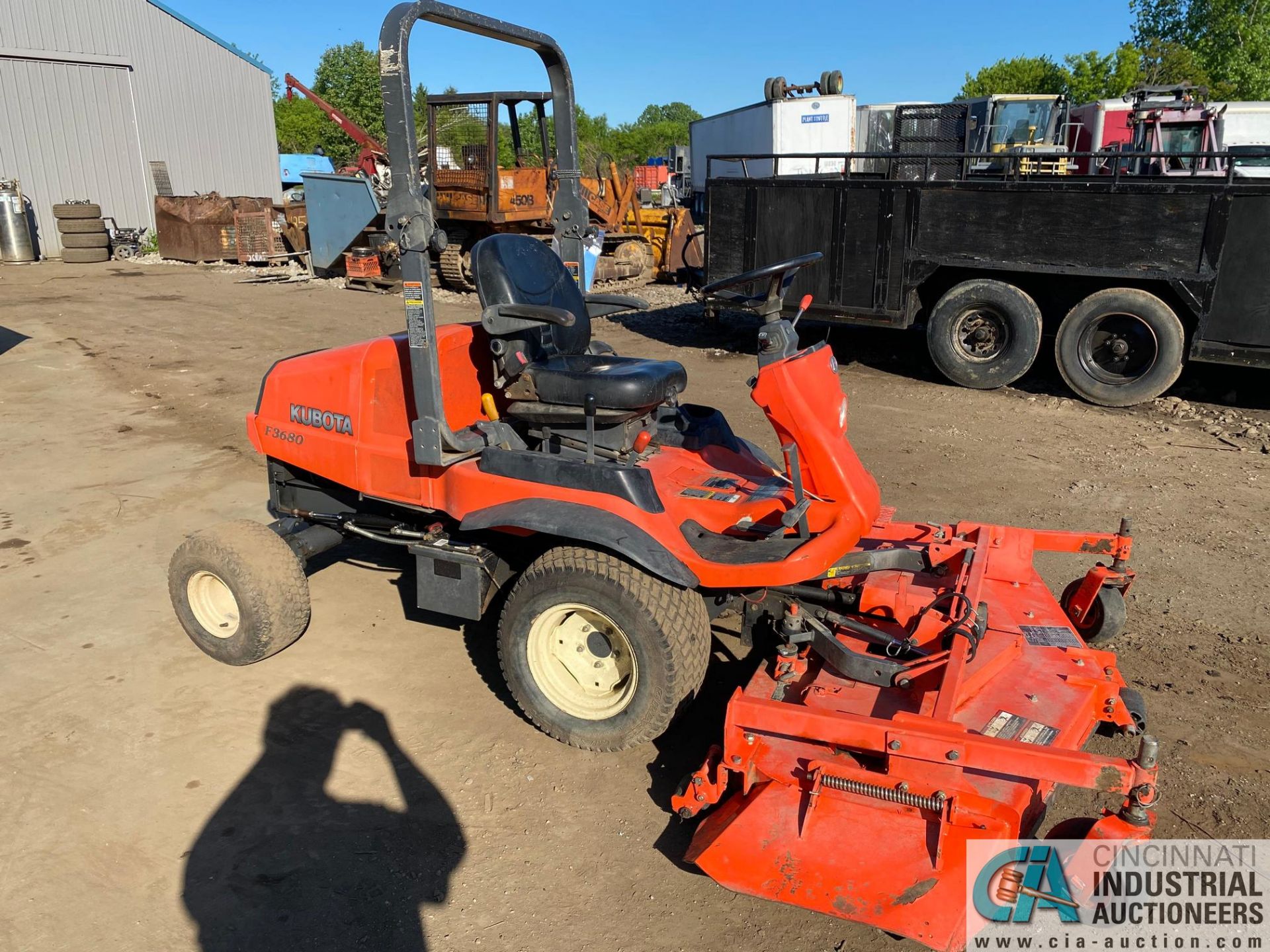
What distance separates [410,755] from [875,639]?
1735mm

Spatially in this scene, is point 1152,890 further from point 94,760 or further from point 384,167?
point 384,167

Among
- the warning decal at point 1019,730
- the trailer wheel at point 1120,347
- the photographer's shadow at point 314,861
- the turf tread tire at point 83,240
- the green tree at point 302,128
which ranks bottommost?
the photographer's shadow at point 314,861

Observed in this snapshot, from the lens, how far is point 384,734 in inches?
138

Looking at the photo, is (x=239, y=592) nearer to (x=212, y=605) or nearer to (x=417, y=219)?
(x=212, y=605)

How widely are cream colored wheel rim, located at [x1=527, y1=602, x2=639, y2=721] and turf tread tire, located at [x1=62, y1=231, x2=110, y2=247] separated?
21087mm

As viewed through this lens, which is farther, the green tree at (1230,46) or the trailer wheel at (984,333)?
the green tree at (1230,46)

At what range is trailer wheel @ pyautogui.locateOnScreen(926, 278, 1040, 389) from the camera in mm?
8344

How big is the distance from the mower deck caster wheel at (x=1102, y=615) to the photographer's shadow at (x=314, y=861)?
2540 millimetres

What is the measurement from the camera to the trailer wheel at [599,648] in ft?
9.96

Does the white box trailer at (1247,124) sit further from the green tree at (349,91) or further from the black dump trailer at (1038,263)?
the green tree at (349,91)

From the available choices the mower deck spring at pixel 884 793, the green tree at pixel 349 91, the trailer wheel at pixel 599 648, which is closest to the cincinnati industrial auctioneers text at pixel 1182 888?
the mower deck spring at pixel 884 793

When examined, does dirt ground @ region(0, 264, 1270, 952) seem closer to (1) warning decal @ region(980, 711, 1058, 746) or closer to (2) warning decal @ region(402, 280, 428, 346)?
(1) warning decal @ region(980, 711, 1058, 746)

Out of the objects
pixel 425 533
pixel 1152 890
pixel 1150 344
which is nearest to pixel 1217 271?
pixel 1150 344

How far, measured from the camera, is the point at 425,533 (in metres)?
3.90
